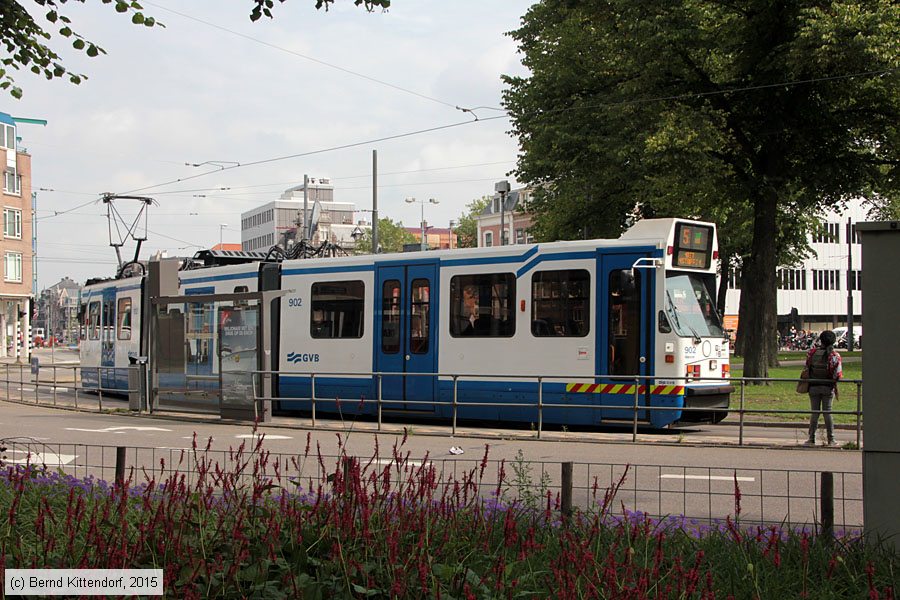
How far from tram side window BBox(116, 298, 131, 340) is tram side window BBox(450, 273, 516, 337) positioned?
11.8 metres

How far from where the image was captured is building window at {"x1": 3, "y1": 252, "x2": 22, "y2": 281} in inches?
2990

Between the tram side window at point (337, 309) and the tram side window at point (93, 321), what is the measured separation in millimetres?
10544

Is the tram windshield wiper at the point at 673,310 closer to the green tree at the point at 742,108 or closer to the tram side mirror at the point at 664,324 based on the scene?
the tram side mirror at the point at 664,324

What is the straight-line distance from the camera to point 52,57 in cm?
1088

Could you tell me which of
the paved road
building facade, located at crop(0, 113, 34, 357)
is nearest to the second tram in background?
the paved road

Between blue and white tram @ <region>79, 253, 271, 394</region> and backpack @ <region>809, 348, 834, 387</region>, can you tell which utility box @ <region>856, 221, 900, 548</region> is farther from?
blue and white tram @ <region>79, 253, 271, 394</region>

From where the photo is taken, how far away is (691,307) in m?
17.0

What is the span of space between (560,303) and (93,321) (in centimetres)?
1662

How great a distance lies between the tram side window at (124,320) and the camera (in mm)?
27094

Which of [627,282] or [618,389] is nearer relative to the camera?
[618,389]

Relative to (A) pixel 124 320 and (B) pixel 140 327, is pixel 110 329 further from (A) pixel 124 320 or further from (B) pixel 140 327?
(B) pixel 140 327

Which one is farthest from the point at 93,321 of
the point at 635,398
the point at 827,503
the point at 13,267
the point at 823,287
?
the point at 823,287

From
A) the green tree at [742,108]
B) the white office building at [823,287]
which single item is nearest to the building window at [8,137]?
the green tree at [742,108]

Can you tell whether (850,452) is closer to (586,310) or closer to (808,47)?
(586,310)
